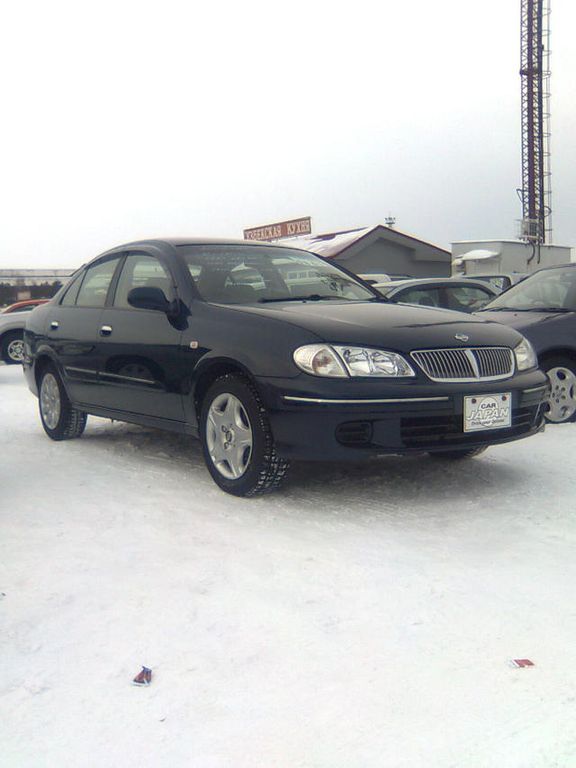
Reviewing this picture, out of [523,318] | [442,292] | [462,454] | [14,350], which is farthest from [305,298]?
[14,350]

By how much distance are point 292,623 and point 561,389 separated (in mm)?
4908

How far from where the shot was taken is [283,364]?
4.50 m

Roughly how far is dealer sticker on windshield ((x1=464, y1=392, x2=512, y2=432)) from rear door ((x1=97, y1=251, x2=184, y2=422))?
5.59 ft

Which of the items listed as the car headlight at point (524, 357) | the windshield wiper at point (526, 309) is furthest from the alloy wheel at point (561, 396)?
the car headlight at point (524, 357)

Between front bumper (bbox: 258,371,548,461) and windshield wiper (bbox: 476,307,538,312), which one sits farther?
windshield wiper (bbox: 476,307,538,312)

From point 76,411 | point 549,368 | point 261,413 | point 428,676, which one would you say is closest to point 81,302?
point 76,411

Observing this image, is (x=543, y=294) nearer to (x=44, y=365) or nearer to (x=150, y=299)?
(x=150, y=299)

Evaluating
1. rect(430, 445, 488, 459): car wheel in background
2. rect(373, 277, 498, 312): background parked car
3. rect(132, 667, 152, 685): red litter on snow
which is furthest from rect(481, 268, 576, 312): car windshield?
rect(132, 667, 152, 685): red litter on snow

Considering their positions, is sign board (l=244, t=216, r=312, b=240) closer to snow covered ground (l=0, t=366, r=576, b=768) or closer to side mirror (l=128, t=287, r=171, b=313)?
side mirror (l=128, t=287, r=171, b=313)

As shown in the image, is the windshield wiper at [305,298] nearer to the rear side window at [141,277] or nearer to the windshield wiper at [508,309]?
the rear side window at [141,277]

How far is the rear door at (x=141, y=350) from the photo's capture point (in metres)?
5.32

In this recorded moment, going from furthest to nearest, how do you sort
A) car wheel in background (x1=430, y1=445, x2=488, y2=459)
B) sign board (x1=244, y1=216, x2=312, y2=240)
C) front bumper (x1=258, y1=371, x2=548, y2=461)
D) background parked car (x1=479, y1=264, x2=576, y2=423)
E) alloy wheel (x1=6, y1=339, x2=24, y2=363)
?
sign board (x1=244, y1=216, x2=312, y2=240) < alloy wheel (x1=6, y1=339, x2=24, y2=363) < background parked car (x1=479, y1=264, x2=576, y2=423) < car wheel in background (x1=430, y1=445, x2=488, y2=459) < front bumper (x1=258, y1=371, x2=548, y2=461)

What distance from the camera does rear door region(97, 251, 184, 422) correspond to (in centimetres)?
532

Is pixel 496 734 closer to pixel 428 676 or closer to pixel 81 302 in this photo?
pixel 428 676
